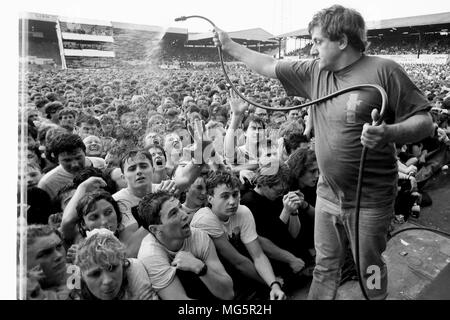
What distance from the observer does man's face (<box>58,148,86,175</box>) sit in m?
1.69

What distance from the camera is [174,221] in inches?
65.1

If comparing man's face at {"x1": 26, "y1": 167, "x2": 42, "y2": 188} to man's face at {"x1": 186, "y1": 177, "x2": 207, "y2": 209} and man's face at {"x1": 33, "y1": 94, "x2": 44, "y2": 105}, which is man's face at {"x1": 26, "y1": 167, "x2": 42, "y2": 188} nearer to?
man's face at {"x1": 33, "y1": 94, "x2": 44, "y2": 105}

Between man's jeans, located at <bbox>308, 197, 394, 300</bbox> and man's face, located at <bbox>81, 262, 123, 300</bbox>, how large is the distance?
0.91m

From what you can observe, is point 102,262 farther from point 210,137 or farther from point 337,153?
point 337,153

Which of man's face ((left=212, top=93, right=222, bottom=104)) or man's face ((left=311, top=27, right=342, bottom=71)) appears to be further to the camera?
man's face ((left=212, top=93, right=222, bottom=104))

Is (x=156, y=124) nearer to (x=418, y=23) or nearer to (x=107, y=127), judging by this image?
(x=107, y=127)

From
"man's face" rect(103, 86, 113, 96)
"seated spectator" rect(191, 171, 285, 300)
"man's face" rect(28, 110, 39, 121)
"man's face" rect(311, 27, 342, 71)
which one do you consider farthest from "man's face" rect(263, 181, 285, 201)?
"man's face" rect(28, 110, 39, 121)

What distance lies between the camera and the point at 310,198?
7.14ft

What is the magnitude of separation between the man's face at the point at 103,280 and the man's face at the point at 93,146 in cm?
56

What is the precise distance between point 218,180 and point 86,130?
69cm

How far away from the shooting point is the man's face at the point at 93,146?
5.83ft

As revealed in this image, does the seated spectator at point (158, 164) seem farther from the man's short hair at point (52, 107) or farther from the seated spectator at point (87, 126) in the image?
the man's short hair at point (52, 107)
